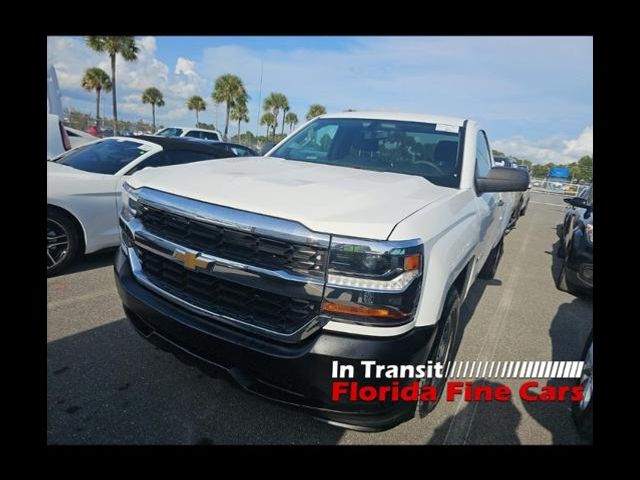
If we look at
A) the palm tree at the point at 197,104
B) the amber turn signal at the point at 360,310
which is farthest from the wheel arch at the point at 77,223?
the palm tree at the point at 197,104

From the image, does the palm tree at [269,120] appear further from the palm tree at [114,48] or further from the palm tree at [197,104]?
the palm tree at [114,48]

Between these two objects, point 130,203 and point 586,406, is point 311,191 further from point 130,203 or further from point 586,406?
point 586,406

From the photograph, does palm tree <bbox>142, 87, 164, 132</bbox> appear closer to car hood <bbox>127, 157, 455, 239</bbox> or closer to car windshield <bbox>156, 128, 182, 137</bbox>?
car windshield <bbox>156, 128, 182, 137</bbox>

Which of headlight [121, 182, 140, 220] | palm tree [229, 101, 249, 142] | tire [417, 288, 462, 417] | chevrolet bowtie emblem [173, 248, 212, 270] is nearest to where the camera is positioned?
chevrolet bowtie emblem [173, 248, 212, 270]

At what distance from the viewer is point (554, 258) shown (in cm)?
758

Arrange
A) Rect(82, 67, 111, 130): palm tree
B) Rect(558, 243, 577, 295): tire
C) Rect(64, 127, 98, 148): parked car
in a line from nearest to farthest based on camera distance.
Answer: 1. Rect(558, 243, 577, 295): tire
2. Rect(64, 127, 98, 148): parked car
3. Rect(82, 67, 111, 130): palm tree

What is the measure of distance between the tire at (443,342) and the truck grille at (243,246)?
0.88 metres

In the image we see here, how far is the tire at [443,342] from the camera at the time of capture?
2180mm

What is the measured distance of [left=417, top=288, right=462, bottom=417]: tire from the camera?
2.18 m

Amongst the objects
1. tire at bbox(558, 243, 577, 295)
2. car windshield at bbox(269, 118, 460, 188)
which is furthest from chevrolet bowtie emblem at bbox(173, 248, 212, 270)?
tire at bbox(558, 243, 577, 295)

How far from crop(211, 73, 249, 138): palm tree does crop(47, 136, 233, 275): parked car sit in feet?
144

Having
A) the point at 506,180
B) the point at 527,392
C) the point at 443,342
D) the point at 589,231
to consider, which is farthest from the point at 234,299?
the point at 589,231

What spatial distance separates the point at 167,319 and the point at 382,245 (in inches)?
49.1
